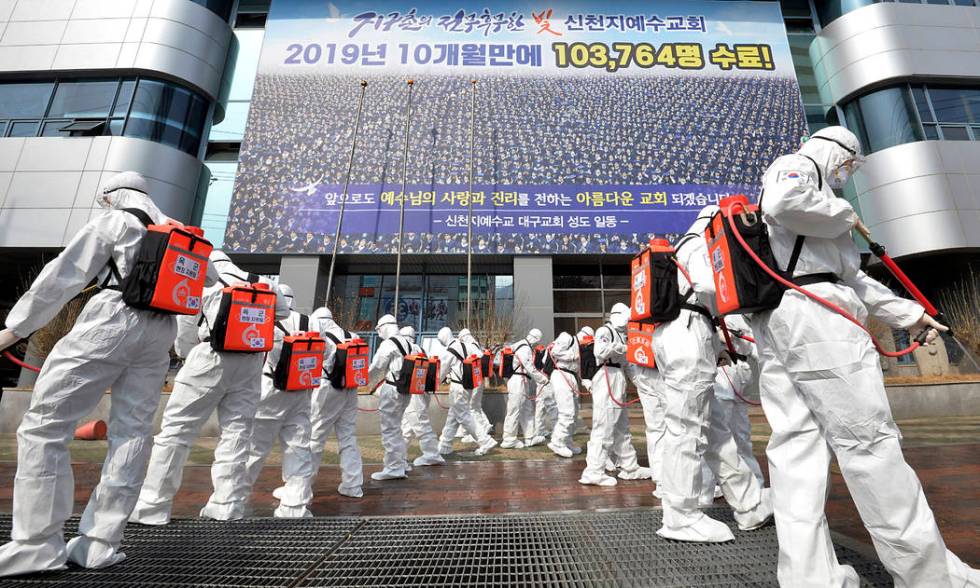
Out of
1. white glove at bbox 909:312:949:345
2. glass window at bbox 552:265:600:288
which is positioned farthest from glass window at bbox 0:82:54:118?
white glove at bbox 909:312:949:345

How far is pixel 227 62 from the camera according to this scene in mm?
19031

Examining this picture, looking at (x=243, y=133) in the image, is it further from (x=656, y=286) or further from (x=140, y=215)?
(x=656, y=286)

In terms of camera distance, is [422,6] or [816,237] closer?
[816,237]

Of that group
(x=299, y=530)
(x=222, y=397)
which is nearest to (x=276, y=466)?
(x=222, y=397)

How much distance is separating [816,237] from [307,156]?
18346 mm

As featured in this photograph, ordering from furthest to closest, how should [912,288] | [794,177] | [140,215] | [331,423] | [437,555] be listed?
[331,423] < [140,215] < [437,555] < [912,288] < [794,177]

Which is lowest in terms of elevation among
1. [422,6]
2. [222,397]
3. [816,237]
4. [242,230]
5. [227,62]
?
[222,397]

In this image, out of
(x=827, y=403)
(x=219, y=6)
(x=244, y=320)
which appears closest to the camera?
(x=827, y=403)

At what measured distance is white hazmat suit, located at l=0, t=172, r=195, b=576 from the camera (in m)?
2.21

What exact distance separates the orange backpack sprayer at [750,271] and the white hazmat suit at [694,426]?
63 cm

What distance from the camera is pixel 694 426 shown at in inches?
121

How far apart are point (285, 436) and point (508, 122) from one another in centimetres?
1632

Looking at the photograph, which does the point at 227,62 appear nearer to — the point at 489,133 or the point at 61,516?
the point at 489,133

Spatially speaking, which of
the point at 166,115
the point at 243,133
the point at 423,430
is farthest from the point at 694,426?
the point at 166,115
